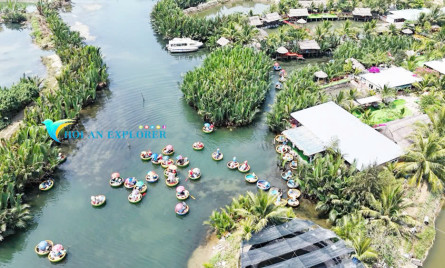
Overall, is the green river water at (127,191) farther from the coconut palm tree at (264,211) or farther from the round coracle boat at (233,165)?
the coconut palm tree at (264,211)

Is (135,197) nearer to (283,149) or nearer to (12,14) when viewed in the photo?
(283,149)

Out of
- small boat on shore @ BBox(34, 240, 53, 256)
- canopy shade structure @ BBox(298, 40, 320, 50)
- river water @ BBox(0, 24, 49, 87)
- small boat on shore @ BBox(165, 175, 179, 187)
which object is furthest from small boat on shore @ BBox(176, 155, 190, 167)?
canopy shade structure @ BBox(298, 40, 320, 50)

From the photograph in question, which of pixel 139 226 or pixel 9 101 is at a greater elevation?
pixel 9 101

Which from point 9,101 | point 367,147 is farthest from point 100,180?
point 367,147

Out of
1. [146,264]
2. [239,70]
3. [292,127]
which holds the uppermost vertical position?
[239,70]

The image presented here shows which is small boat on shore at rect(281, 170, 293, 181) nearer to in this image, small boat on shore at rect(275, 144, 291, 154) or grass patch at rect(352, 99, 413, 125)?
small boat on shore at rect(275, 144, 291, 154)

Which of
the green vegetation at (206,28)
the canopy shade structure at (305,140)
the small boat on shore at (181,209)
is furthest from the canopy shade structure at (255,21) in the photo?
the small boat on shore at (181,209)

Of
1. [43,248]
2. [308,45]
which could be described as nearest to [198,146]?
[43,248]

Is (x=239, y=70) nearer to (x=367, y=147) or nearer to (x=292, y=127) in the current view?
(x=292, y=127)
